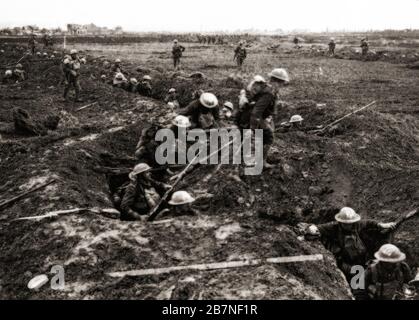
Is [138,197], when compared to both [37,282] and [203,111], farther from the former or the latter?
[37,282]

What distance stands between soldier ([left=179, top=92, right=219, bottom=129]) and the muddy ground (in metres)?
1.10

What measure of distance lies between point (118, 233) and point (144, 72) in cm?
1445

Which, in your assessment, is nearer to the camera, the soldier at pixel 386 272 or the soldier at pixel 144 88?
the soldier at pixel 386 272

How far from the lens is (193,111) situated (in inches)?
313

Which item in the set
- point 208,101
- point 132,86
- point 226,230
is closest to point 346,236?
point 226,230

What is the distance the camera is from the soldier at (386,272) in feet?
15.8

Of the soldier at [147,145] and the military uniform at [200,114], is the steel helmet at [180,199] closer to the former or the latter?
the soldier at [147,145]

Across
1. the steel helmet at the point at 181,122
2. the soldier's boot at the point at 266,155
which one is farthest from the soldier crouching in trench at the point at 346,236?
the steel helmet at the point at 181,122

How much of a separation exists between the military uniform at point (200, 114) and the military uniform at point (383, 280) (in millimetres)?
4145

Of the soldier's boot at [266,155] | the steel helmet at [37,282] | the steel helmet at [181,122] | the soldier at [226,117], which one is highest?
the steel helmet at [181,122]

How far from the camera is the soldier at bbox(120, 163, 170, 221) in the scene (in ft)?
20.7

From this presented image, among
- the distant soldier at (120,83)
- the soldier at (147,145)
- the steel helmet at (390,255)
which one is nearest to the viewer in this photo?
the steel helmet at (390,255)

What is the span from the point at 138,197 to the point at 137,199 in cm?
3
